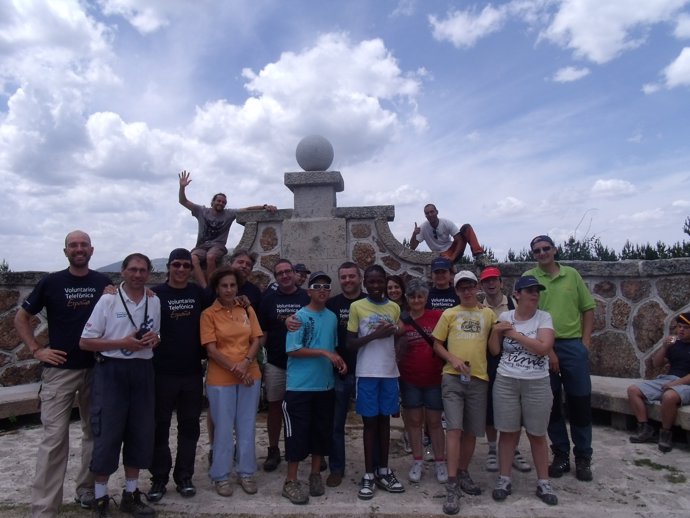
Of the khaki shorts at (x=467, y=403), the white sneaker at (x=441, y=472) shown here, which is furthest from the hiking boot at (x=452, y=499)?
the khaki shorts at (x=467, y=403)

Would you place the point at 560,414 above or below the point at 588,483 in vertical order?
above

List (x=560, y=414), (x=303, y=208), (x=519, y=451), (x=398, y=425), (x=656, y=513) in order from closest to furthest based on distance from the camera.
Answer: (x=656, y=513), (x=560, y=414), (x=519, y=451), (x=398, y=425), (x=303, y=208)

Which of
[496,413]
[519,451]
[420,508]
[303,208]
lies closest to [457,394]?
[496,413]

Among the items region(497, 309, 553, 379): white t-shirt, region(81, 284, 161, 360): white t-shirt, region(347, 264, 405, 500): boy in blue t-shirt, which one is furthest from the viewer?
region(347, 264, 405, 500): boy in blue t-shirt

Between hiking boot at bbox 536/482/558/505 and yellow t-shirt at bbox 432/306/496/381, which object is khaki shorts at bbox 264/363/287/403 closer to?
yellow t-shirt at bbox 432/306/496/381

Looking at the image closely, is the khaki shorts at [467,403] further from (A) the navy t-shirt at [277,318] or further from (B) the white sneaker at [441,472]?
(A) the navy t-shirt at [277,318]

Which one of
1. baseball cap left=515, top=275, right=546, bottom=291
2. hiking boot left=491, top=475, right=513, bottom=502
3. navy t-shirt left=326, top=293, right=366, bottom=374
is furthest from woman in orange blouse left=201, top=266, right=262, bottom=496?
baseball cap left=515, top=275, right=546, bottom=291

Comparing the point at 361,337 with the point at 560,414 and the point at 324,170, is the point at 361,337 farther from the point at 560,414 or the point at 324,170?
the point at 324,170

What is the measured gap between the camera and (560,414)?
3846 millimetres

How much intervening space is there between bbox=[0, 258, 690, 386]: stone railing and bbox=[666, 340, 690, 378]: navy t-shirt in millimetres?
817

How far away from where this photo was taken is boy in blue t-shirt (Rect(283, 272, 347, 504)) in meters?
3.48

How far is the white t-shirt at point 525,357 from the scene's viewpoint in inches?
134

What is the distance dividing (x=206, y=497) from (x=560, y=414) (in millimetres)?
2627

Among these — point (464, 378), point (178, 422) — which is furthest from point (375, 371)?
point (178, 422)
